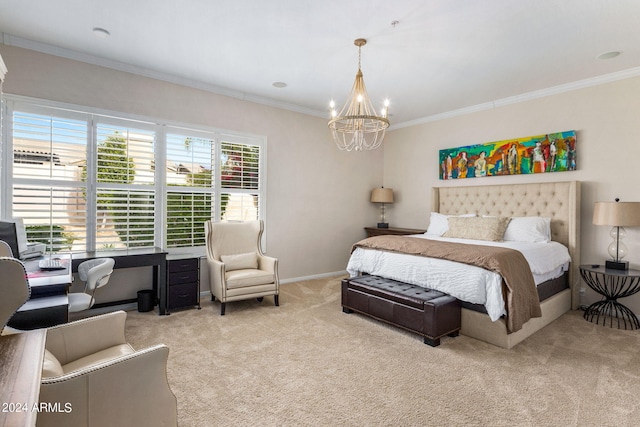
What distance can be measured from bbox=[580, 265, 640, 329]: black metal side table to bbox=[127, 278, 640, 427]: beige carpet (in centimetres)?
31

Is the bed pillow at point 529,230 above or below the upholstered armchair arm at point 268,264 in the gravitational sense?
above

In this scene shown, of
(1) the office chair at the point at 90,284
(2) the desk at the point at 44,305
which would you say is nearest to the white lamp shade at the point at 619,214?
(2) the desk at the point at 44,305

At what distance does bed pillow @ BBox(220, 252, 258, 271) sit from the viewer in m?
4.21

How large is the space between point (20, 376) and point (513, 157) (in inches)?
211

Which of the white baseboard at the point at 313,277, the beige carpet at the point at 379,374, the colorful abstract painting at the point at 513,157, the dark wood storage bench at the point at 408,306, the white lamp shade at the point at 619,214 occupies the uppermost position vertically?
the colorful abstract painting at the point at 513,157

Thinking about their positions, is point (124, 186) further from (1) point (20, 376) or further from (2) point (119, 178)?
(1) point (20, 376)

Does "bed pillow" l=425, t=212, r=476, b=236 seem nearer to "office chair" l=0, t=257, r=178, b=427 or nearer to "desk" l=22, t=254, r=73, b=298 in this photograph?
"office chair" l=0, t=257, r=178, b=427

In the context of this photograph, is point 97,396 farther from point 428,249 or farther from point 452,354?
point 428,249

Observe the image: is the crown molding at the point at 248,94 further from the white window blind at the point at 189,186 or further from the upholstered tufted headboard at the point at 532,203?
the upholstered tufted headboard at the point at 532,203

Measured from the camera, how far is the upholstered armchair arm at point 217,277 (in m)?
3.81

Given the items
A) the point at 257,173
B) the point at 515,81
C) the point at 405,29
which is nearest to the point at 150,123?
the point at 257,173

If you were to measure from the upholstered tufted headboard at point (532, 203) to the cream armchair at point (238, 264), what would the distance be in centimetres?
300

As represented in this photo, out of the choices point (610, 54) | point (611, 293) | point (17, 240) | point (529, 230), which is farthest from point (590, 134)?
point (17, 240)

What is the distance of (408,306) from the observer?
3168 mm
